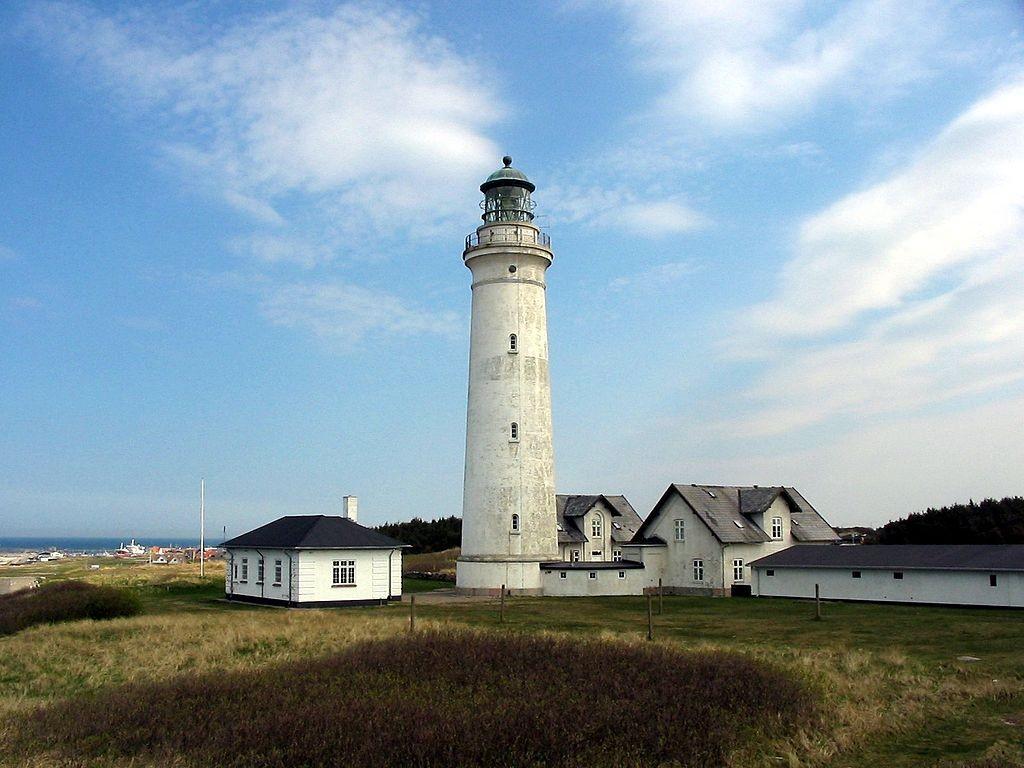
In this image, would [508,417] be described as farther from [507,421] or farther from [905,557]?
[905,557]

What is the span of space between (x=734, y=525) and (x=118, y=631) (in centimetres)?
2504

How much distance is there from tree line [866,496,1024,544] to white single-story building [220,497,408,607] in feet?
97.3

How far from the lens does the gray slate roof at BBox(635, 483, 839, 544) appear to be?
39.5 metres

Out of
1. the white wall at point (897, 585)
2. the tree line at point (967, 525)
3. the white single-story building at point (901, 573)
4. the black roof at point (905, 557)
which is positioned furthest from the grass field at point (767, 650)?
the tree line at point (967, 525)

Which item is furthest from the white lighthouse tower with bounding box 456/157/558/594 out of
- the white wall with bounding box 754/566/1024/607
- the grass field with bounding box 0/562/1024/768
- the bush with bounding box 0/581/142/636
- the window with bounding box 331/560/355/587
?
the bush with bounding box 0/581/142/636

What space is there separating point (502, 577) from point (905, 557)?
1492 cm

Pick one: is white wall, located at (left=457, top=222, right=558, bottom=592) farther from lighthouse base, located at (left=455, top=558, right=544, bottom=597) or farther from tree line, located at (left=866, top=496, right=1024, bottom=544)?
tree line, located at (left=866, top=496, right=1024, bottom=544)

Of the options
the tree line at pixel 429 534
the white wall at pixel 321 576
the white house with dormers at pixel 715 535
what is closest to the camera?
the white wall at pixel 321 576

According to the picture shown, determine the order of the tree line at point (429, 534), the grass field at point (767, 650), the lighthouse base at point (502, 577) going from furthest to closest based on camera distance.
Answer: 1. the tree line at point (429, 534)
2. the lighthouse base at point (502, 577)
3. the grass field at point (767, 650)

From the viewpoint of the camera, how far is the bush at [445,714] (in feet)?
36.2

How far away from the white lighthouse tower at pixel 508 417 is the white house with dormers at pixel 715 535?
18.0ft

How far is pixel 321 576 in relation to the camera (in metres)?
34.6

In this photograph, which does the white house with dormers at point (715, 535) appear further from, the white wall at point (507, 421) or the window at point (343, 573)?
the window at point (343, 573)

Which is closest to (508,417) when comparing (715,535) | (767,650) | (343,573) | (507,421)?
(507,421)
